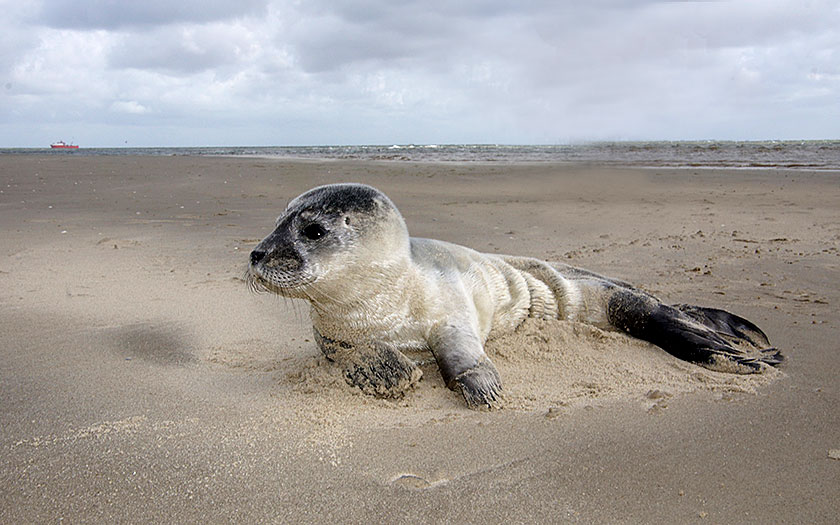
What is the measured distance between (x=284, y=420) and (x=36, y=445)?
3.22ft

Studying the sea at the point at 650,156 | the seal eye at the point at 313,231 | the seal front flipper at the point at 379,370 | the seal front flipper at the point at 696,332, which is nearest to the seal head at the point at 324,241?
the seal eye at the point at 313,231

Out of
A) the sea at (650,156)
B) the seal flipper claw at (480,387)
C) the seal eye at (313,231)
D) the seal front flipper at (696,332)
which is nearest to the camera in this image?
the seal flipper claw at (480,387)

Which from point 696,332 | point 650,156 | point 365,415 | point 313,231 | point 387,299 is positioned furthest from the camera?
point 650,156

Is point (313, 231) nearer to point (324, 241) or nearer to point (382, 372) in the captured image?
point (324, 241)

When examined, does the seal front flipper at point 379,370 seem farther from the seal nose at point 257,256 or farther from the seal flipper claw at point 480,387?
the seal nose at point 257,256

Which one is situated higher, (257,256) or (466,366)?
(257,256)

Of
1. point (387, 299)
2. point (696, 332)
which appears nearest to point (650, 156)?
point (696, 332)

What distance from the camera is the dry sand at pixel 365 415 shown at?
85.4 inches

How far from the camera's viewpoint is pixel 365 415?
9.40ft

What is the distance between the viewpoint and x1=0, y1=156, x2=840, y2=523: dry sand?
217 cm

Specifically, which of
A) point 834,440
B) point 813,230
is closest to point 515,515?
point 834,440

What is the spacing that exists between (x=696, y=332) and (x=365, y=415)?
7.30 ft

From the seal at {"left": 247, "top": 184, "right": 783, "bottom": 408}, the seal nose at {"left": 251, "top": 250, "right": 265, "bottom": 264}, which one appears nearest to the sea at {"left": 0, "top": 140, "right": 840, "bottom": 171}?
the seal at {"left": 247, "top": 184, "right": 783, "bottom": 408}

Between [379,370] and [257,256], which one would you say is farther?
[379,370]
